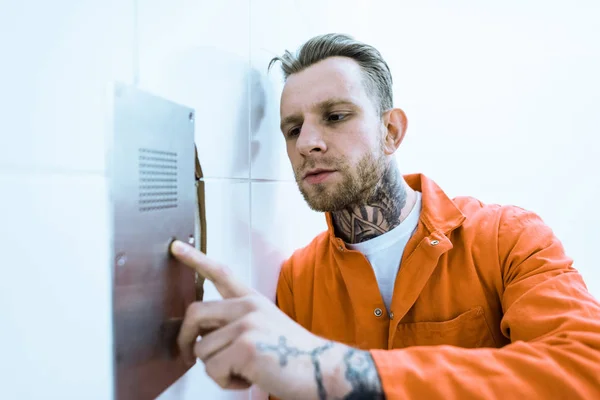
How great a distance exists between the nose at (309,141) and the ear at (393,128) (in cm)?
23

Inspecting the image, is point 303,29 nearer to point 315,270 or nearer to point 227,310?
point 315,270

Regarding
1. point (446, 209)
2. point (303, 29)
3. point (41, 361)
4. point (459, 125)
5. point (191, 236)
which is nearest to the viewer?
point (41, 361)

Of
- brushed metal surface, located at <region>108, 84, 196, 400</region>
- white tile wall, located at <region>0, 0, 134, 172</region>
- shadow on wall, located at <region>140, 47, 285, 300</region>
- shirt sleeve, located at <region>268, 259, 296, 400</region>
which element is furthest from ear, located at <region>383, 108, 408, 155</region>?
white tile wall, located at <region>0, 0, 134, 172</region>

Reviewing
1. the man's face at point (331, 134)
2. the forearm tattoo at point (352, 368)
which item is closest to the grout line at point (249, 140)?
the man's face at point (331, 134)

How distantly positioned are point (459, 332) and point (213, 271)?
2.03 ft

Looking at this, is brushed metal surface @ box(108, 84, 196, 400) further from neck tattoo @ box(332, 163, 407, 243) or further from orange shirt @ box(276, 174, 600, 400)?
neck tattoo @ box(332, 163, 407, 243)

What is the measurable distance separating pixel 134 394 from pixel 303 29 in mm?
1117

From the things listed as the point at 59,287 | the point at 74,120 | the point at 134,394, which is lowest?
the point at 134,394

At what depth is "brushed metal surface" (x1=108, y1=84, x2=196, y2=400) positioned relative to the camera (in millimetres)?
409

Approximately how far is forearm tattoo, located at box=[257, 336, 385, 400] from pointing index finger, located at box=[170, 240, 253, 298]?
0.26 feet

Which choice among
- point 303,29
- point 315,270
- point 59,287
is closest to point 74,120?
point 59,287

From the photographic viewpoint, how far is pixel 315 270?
40.0 inches

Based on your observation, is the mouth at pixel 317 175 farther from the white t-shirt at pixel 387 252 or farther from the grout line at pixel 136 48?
the grout line at pixel 136 48

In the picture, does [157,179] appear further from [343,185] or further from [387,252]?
[387,252]
